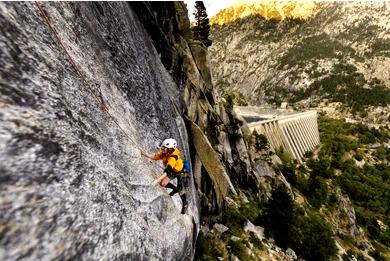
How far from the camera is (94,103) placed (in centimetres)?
1091

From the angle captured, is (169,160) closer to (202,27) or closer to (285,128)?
(202,27)

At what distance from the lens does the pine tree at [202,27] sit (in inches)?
2216

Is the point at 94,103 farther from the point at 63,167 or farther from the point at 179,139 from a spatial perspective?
the point at 179,139

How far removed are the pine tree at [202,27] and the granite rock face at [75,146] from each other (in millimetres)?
42348

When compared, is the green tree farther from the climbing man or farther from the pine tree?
the climbing man

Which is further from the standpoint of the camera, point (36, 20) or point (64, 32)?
point (64, 32)

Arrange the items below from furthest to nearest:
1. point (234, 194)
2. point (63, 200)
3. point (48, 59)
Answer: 1. point (234, 194)
2. point (48, 59)
3. point (63, 200)

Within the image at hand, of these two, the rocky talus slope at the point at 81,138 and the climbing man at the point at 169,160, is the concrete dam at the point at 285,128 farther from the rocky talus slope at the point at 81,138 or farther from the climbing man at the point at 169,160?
the climbing man at the point at 169,160

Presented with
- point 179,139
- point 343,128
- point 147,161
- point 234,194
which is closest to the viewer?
point 147,161

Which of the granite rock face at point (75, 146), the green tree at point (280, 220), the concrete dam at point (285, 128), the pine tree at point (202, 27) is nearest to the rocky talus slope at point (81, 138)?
the granite rock face at point (75, 146)

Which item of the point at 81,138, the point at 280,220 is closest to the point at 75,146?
the point at 81,138

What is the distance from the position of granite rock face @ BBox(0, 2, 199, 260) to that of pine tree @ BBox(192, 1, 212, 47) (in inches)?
1667

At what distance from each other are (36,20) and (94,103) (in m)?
2.78

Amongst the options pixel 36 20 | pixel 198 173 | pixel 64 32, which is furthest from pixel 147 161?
pixel 198 173
